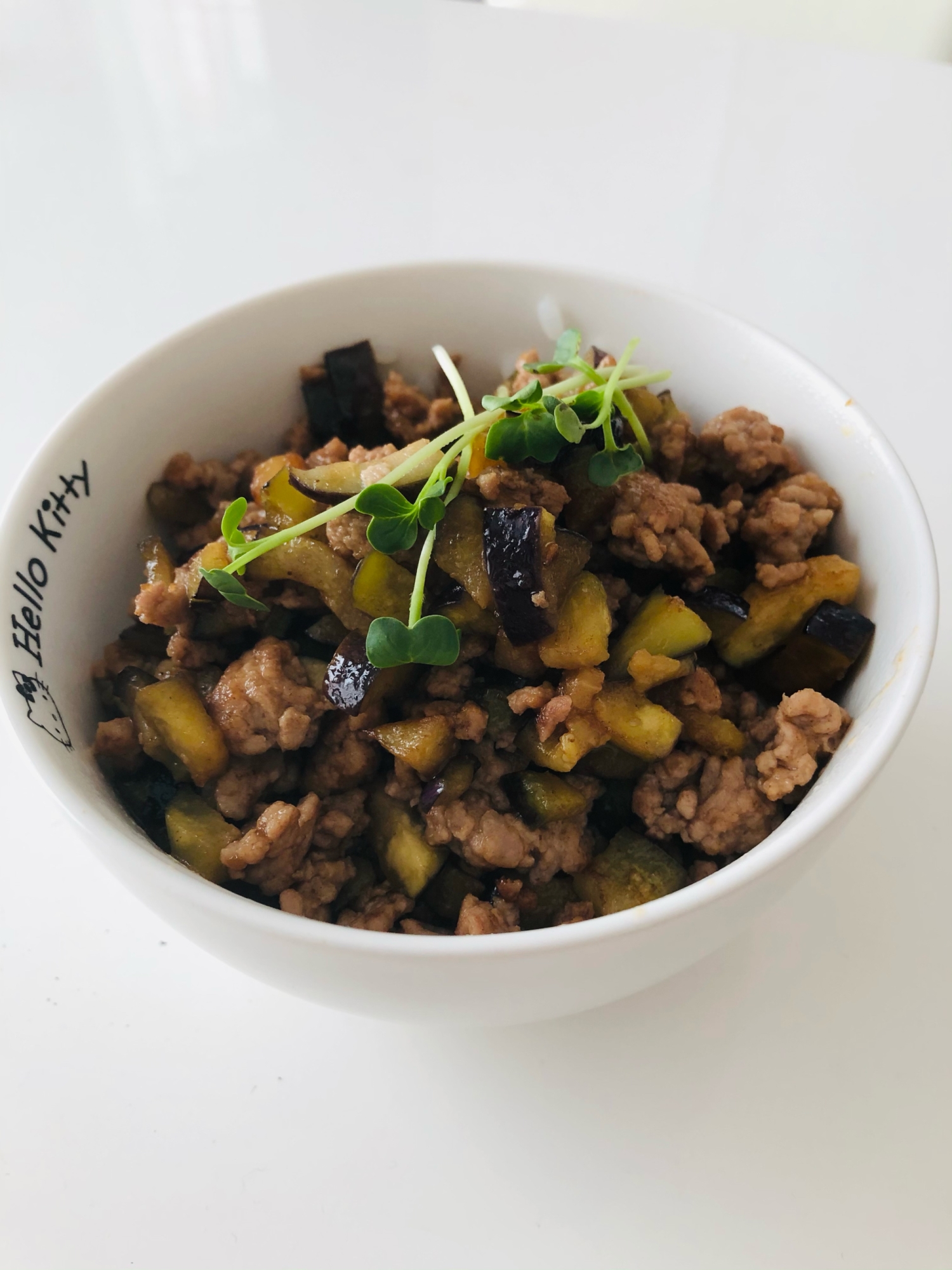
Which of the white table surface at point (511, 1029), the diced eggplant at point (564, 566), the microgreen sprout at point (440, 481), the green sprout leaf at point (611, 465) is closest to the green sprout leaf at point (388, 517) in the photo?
the microgreen sprout at point (440, 481)

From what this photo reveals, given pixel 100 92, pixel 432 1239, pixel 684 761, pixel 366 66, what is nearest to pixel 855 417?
pixel 684 761

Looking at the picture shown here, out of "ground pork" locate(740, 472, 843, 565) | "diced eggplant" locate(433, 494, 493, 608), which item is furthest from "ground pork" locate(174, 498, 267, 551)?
"ground pork" locate(740, 472, 843, 565)

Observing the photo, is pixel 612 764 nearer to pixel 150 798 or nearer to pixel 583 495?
pixel 583 495

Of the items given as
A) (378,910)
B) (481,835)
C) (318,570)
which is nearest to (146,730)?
(318,570)

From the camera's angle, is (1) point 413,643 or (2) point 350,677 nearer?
(1) point 413,643

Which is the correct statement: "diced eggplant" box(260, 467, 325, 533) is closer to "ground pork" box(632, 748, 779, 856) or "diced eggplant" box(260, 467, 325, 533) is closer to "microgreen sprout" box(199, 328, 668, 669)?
"microgreen sprout" box(199, 328, 668, 669)

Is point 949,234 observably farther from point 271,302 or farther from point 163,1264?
point 163,1264
